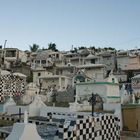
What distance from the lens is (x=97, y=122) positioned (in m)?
Result: 6.89

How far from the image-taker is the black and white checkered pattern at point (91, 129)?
19.1ft

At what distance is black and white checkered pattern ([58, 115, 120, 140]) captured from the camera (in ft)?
19.1

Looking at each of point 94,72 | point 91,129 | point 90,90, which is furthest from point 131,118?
point 94,72

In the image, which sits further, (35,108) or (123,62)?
(123,62)

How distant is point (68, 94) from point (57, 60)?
25.3 m

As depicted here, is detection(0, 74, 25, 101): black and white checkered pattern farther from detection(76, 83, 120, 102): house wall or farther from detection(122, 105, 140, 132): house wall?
detection(122, 105, 140, 132): house wall

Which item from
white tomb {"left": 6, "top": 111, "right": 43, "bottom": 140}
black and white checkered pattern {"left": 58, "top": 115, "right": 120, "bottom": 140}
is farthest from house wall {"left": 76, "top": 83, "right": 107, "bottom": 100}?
white tomb {"left": 6, "top": 111, "right": 43, "bottom": 140}

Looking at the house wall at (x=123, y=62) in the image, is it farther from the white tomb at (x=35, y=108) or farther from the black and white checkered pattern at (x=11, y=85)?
the white tomb at (x=35, y=108)

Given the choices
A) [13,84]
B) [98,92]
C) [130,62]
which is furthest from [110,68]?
[98,92]

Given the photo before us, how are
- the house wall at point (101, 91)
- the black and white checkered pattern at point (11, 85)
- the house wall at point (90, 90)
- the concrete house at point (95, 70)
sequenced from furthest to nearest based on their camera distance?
the concrete house at point (95, 70) < the black and white checkered pattern at point (11, 85) < the house wall at point (90, 90) < the house wall at point (101, 91)

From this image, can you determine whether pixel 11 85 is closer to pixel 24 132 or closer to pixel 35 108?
pixel 35 108

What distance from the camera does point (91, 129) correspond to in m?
6.58

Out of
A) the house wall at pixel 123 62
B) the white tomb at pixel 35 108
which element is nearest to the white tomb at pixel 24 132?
the white tomb at pixel 35 108

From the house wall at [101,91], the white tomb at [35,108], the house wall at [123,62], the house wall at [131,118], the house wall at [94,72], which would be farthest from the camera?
the house wall at [123,62]
